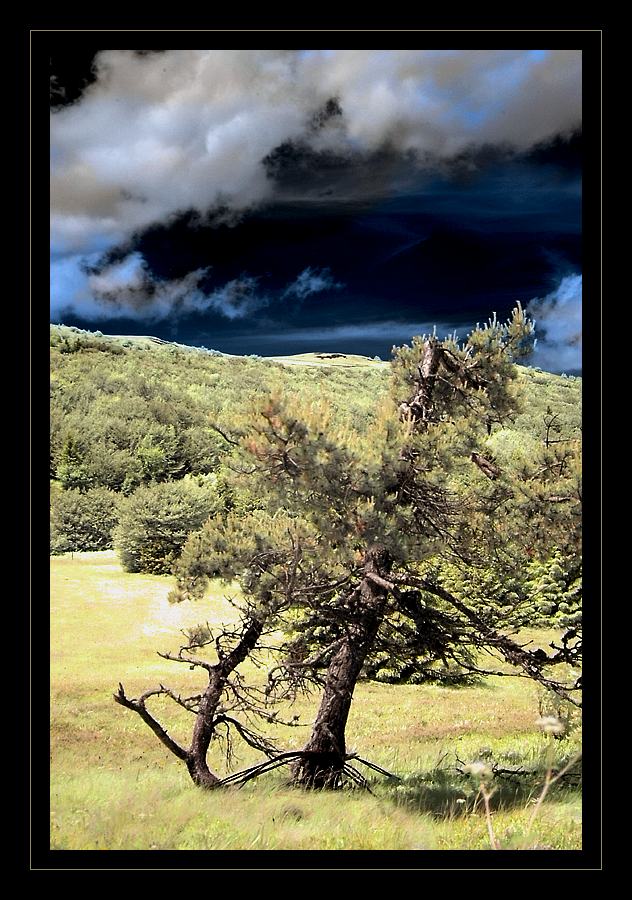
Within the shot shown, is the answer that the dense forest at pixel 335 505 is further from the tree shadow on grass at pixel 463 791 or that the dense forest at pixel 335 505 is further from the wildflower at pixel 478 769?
the wildflower at pixel 478 769

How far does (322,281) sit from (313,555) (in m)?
2.22

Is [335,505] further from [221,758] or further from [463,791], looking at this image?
[221,758]

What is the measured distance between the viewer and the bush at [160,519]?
17.8 ft

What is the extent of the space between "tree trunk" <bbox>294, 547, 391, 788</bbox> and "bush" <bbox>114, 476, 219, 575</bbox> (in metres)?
1.97

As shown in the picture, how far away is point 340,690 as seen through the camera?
3816 millimetres

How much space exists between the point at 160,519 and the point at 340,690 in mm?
2360

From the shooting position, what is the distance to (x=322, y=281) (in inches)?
190

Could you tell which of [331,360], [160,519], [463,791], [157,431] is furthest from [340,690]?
[157,431]

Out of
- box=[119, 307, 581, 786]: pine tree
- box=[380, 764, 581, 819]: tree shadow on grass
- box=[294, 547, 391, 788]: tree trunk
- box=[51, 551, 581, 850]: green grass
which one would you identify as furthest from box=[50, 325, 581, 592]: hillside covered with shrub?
box=[380, 764, 581, 819]: tree shadow on grass

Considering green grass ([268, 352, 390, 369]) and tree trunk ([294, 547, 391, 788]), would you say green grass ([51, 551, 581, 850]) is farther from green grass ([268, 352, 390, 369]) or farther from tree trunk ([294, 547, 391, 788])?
green grass ([268, 352, 390, 369])

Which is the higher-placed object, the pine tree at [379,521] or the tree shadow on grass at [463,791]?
the pine tree at [379,521]

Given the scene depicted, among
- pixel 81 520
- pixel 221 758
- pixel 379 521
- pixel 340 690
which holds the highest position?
pixel 379 521

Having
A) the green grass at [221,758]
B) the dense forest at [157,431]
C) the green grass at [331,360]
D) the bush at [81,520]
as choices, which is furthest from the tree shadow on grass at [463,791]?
the bush at [81,520]

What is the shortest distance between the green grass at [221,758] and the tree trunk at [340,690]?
0.44 feet
